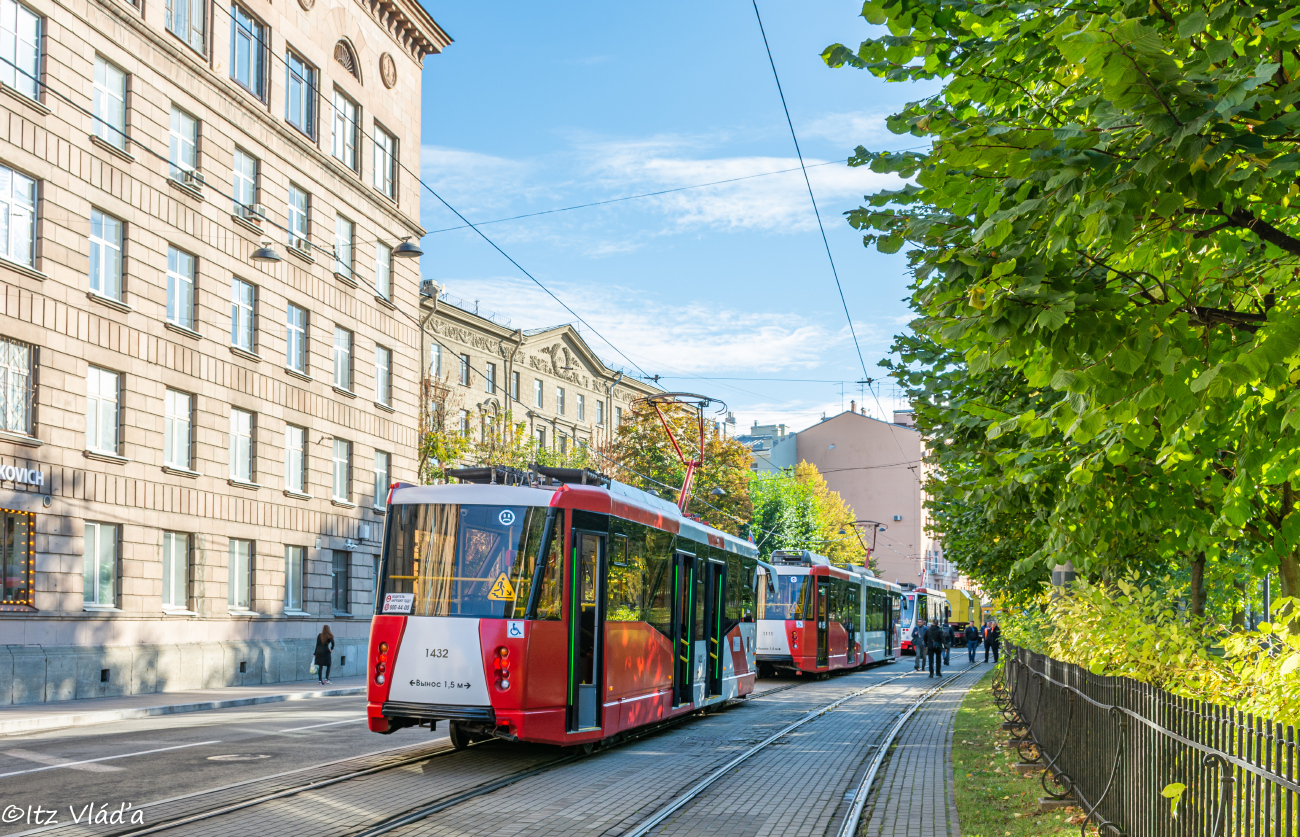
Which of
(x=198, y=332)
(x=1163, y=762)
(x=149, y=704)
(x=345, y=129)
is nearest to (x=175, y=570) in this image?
(x=198, y=332)

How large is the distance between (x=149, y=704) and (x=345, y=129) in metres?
19.7

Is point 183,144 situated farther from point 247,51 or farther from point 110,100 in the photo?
point 247,51

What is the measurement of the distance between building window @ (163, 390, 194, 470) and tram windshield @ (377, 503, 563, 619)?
16206mm

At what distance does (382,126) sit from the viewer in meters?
38.0

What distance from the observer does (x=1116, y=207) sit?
4496mm

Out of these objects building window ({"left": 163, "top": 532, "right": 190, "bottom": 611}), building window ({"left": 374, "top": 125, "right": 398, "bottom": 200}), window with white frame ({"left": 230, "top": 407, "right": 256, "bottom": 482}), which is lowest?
building window ({"left": 163, "top": 532, "right": 190, "bottom": 611})

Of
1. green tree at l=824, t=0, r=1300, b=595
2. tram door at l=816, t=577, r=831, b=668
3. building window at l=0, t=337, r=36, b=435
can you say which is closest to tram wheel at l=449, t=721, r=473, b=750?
green tree at l=824, t=0, r=1300, b=595

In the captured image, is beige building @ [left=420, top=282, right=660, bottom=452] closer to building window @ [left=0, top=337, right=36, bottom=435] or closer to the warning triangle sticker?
building window @ [left=0, top=337, right=36, bottom=435]

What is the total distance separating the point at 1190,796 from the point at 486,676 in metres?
7.30

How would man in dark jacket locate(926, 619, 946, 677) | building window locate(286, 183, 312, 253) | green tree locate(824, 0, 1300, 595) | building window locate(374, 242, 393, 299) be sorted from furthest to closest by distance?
building window locate(374, 242, 393, 299), man in dark jacket locate(926, 619, 946, 677), building window locate(286, 183, 312, 253), green tree locate(824, 0, 1300, 595)

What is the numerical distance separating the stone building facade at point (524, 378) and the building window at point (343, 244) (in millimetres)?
9219

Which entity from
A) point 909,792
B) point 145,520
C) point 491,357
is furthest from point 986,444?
point 491,357

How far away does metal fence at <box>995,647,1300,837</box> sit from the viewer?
4.95 metres

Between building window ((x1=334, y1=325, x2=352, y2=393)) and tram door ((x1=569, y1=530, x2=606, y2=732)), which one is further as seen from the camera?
building window ((x1=334, y1=325, x2=352, y2=393))
